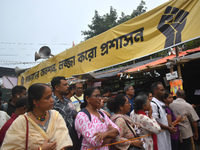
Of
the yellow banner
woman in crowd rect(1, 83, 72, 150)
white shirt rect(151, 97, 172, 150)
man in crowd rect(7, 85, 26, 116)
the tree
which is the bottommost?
white shirt rect(151, 97, 172, 150)

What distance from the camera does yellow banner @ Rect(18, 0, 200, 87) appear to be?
3.07 m

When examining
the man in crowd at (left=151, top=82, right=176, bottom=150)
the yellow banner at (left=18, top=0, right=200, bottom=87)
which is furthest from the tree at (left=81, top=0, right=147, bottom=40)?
the man in crowd at (left=151, top=82, right=176, bottom=150)

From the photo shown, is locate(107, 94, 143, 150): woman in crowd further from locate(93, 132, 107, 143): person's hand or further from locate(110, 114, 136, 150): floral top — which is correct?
locate(93, 132, 107, 143): person's hand

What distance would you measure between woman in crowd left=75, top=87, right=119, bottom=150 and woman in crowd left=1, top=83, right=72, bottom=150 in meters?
0.34

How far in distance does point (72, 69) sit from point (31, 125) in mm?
4207

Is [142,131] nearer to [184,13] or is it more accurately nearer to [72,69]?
[184,13]

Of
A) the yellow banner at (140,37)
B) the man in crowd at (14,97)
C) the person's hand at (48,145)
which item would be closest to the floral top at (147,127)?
the yellow banner at (140,37)

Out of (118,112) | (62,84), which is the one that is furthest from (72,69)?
(118,112)

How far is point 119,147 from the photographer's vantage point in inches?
94.3

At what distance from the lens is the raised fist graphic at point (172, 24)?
3125 millimetres

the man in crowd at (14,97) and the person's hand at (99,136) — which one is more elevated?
the man in crowd at (14,97)

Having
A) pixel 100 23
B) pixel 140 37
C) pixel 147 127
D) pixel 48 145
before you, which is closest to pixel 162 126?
pixel 147 127

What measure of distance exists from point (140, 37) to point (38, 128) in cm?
303

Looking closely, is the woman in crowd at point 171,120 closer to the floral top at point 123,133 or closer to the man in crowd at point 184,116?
the man in crowd at point 184,116
